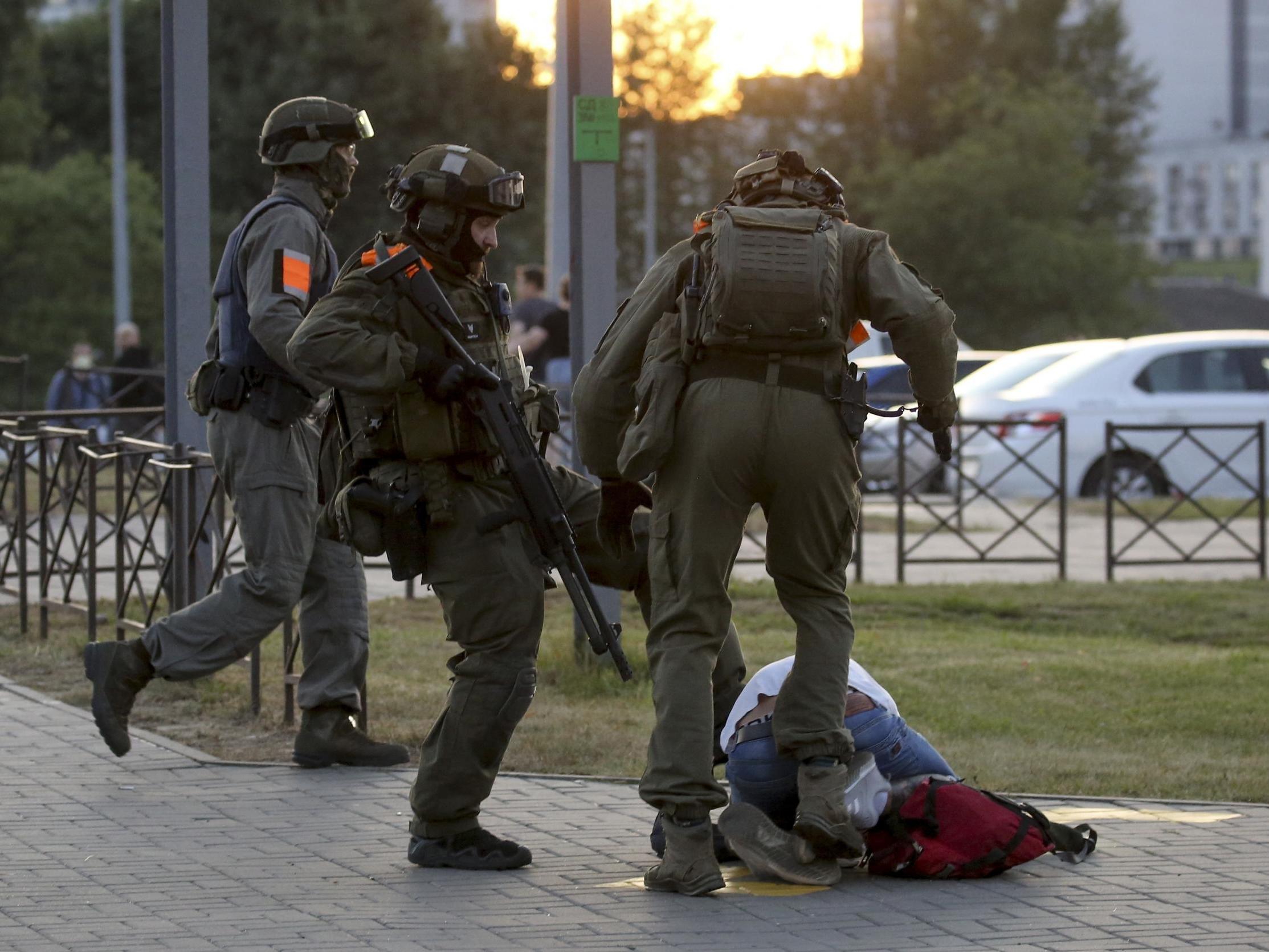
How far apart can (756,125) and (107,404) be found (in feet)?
126

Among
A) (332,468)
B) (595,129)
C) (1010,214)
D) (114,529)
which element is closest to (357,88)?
(1010,214)

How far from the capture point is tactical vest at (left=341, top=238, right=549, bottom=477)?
4.93 metres

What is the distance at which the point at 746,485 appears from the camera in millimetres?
4793

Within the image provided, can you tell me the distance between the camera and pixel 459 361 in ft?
16.1

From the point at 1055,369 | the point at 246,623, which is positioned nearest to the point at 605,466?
the point at 246,623

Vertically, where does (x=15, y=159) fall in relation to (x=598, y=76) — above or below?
above

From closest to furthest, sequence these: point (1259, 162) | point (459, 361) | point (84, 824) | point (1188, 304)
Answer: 1. point (459, 361)
2. point (84, 824)
3. point (1188, 304)
4. point (1259, 162)

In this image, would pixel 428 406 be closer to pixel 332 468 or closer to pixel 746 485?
pixel 332 468

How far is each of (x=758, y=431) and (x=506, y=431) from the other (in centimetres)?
62

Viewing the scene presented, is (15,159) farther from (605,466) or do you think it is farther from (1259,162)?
(1259,162)

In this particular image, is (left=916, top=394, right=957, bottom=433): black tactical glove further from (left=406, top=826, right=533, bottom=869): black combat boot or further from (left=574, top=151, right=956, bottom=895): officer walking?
(left=406, top=826, right=533, bottom=869): black combat boot

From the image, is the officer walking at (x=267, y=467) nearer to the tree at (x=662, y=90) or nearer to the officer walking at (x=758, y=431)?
the officer walking at (x=758, y=431)

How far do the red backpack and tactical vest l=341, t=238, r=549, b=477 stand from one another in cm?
129

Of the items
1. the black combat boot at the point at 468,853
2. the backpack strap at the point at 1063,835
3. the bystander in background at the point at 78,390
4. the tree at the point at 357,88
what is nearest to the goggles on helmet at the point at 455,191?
the black combat boot at the point at 468,853
